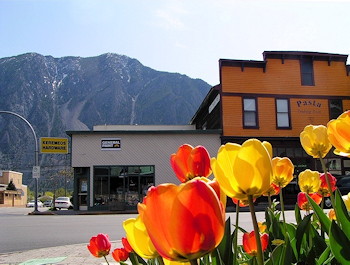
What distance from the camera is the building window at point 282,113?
2331 cm

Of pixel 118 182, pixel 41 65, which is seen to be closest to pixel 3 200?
pixel 118 182

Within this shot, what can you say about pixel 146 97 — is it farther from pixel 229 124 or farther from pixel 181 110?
pixel 229 124

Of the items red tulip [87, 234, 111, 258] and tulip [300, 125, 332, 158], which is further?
red tulip [87, 234, 111, 258]

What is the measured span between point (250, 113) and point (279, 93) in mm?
2199

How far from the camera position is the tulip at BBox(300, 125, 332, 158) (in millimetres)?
1716

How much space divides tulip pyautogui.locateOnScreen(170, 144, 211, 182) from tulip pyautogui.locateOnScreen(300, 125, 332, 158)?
0.62 m

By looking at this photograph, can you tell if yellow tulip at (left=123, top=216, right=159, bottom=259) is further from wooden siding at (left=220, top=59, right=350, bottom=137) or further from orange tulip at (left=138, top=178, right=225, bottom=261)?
wooden siding at (left=220, top=59, right=350, bottom=137)

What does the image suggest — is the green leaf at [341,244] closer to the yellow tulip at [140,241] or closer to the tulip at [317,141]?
the yellow tulip at [140,241]

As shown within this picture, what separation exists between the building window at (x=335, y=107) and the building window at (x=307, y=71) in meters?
1.64

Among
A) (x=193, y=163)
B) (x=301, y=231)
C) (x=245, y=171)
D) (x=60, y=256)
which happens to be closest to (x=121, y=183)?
(x=60, y=256)

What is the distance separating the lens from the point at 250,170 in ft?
3.03

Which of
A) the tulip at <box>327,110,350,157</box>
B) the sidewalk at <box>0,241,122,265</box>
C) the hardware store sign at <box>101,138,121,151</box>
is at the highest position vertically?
the hardware store sign at <box>101,138,121,151</box>

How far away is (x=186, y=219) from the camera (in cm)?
69

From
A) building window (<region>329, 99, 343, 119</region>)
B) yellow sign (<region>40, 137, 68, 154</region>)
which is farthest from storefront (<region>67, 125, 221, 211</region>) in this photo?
building window (<region>329, 99, 343, 119</region>)
